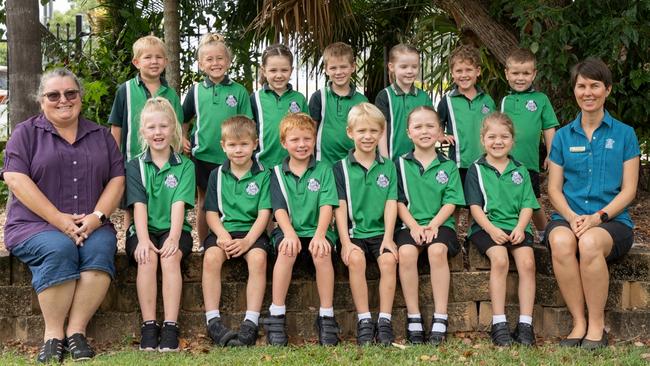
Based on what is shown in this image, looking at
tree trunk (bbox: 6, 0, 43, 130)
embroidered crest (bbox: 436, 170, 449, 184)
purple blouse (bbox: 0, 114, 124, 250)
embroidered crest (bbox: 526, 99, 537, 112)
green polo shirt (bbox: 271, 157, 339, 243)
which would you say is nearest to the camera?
purple blouse (bbox: 0, 114, 124, 250)

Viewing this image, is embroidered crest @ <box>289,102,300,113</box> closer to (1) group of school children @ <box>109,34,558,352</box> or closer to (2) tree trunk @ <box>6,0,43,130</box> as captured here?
(1) group of school children @ <box>109,34,558,352</box>

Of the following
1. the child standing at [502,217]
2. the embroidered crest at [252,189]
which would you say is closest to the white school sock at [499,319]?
the child standing at [502,217]

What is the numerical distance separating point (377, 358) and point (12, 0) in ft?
10.4

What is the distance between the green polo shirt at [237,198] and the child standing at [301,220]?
0.08 meters

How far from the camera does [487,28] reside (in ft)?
26.4

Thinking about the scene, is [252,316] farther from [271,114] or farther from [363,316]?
[271,114]

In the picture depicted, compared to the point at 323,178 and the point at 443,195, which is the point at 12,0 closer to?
the point at 323,178

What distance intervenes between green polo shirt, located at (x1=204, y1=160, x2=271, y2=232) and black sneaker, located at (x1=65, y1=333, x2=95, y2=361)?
3.42 feet

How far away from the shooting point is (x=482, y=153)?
5875 mm

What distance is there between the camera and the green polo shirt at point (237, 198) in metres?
5.39

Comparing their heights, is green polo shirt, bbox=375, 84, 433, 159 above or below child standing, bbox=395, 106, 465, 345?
above

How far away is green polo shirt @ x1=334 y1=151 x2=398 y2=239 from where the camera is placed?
213 inches

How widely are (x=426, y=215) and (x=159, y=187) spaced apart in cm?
159

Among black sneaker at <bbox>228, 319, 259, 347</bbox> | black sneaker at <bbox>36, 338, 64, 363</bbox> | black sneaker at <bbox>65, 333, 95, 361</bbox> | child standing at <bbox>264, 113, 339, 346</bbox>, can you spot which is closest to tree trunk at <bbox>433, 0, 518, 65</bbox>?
child standing at <bbox>264, 113, 339, 346</bbox>
